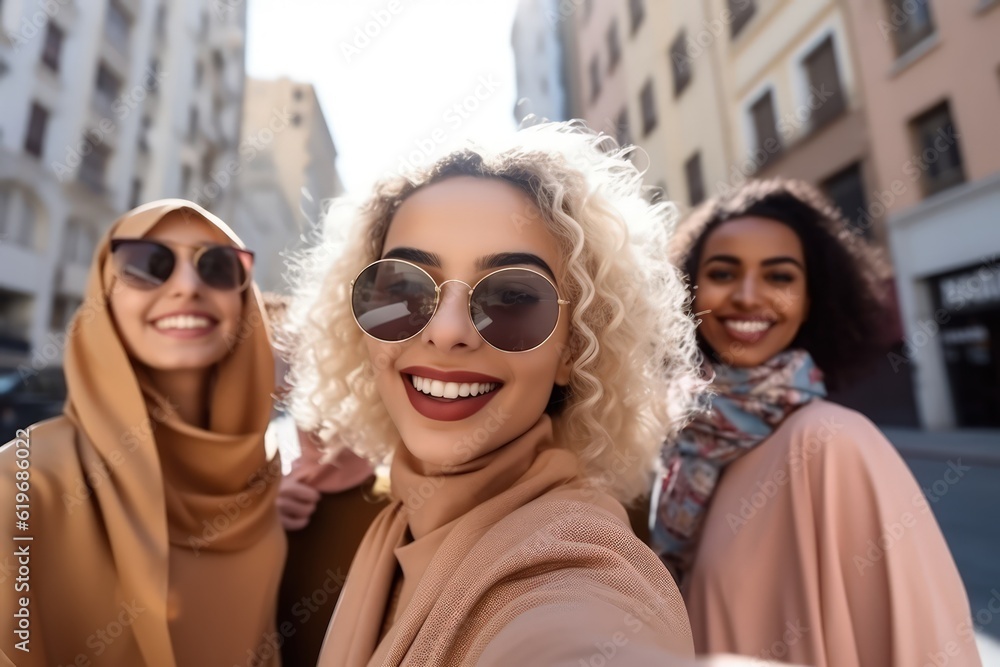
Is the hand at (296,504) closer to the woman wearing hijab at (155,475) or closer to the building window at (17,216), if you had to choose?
the woman wearing hijab at (155,475)

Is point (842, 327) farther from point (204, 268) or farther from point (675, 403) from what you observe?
point (204, 268)

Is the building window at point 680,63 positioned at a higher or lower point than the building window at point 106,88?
lower

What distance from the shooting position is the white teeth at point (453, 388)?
108 centimetres

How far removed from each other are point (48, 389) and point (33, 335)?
6.60m

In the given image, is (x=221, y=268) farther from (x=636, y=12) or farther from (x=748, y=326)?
(x=636, y=12)

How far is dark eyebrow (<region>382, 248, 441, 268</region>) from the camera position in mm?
1122

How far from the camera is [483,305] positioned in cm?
107

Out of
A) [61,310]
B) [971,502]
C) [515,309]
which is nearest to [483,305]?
[515,309]

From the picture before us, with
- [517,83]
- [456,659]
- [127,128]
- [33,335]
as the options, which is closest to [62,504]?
[456,659]

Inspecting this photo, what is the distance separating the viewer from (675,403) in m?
1.79

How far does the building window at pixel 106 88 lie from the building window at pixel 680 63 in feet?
53.1

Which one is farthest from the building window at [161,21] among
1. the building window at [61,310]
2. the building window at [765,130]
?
the building window at [765,130]

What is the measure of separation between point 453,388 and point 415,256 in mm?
295

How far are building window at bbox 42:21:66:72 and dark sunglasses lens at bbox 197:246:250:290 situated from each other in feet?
56.8
